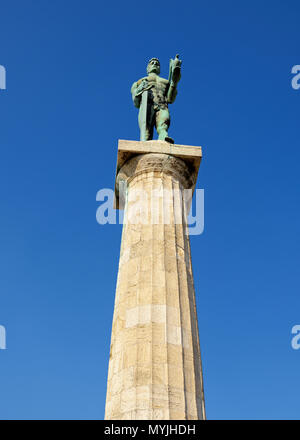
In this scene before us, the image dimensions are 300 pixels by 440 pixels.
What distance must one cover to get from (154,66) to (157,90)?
1420 mm

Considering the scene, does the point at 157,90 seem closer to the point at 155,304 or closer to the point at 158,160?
the point at 158,160

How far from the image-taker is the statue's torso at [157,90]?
18.5 metres


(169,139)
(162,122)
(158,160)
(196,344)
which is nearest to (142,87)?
(162,122)

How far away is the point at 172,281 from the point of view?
1321 centimetres

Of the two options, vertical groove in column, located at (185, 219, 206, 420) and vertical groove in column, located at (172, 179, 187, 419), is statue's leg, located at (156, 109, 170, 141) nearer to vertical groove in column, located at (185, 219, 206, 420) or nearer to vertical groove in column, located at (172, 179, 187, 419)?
vertical groove in column, located at (172, 179, 187, 419)

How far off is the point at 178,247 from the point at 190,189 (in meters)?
2.94

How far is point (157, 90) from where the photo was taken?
18797 millimetres

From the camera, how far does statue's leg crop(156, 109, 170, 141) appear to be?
17.6m

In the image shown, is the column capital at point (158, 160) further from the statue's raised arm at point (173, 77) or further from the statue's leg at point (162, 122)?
the statue's raised arm at point (173, 77)

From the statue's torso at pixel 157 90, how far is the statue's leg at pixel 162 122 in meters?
0.33

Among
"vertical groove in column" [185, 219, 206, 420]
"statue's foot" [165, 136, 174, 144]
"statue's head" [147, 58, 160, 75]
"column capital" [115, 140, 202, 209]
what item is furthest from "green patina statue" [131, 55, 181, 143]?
"vertical groove in column" [185, 219, 206, 420]

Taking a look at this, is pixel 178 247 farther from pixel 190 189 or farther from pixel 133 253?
pixel 190 189

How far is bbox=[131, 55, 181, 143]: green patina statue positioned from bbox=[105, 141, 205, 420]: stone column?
2.00m
